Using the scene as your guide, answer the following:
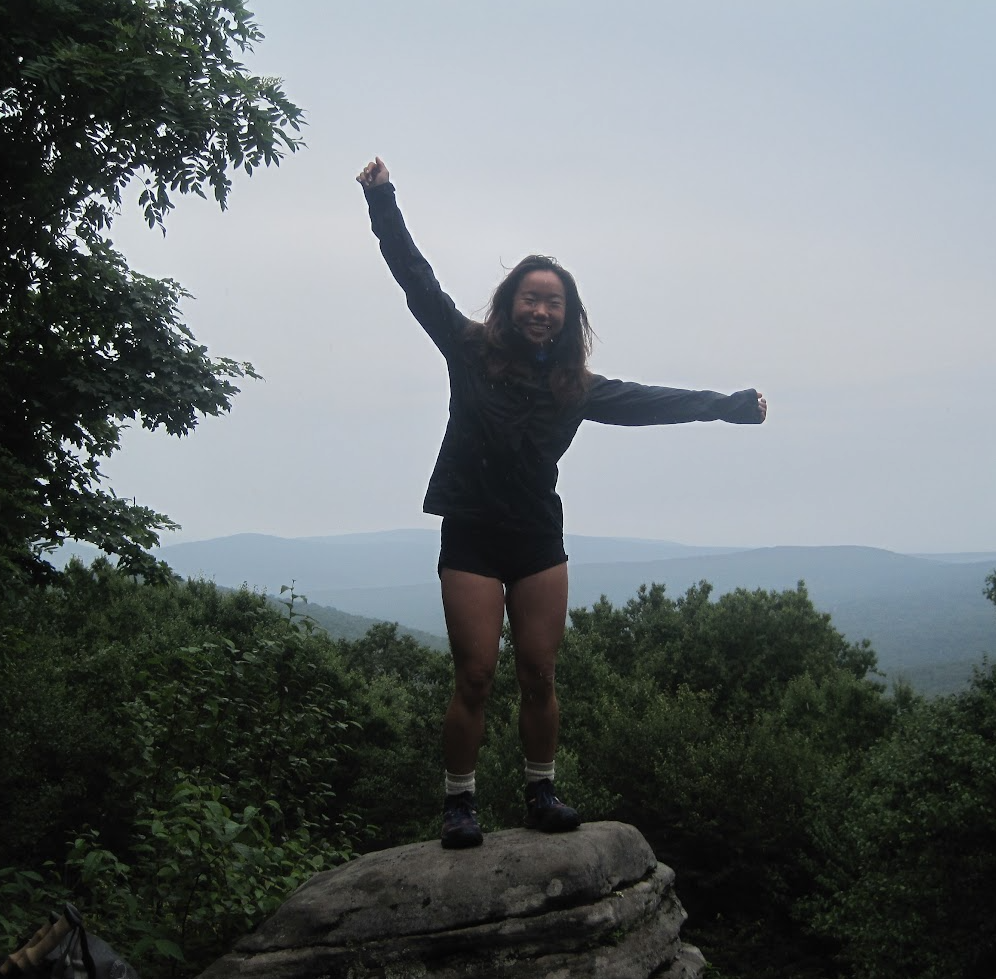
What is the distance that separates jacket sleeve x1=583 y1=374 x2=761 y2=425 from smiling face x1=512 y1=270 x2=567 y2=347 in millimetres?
400

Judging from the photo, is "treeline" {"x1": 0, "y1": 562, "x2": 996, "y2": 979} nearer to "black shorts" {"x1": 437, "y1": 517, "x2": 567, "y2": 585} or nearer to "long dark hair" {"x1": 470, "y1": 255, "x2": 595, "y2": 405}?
"black shorts" {"x1": 437, "y1": 517, "x2": 567, "y2": 585}

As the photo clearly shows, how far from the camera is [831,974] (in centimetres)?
2634

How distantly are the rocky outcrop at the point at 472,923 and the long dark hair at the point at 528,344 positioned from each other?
2.31m

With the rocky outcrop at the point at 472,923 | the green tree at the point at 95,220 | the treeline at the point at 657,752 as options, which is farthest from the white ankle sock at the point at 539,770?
the green tree at the point at 95,220

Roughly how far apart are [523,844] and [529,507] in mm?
1725

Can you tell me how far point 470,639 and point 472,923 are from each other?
1.33 m

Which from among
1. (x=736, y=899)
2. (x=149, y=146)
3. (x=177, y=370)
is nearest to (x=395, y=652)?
(x=736, y=899)

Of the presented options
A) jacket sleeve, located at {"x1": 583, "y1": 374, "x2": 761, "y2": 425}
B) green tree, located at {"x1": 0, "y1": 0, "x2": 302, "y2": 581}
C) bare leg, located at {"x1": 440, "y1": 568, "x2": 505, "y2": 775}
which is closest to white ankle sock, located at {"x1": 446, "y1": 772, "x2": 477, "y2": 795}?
bare leg, located at {"x1": 440, "y1": 568, "x2": 505, "y2": 775}

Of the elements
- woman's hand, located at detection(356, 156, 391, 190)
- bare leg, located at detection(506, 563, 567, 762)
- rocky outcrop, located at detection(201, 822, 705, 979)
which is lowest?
rocky outcrop, located at detection(201, 822, 705, 979)

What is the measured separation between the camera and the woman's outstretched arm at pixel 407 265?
185 inches

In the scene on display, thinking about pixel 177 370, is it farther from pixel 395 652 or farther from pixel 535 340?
pixel 395 652

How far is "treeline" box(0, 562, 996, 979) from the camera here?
8.19 m

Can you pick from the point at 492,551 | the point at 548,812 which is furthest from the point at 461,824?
the point at 492,551

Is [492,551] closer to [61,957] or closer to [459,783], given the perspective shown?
[459,783]
